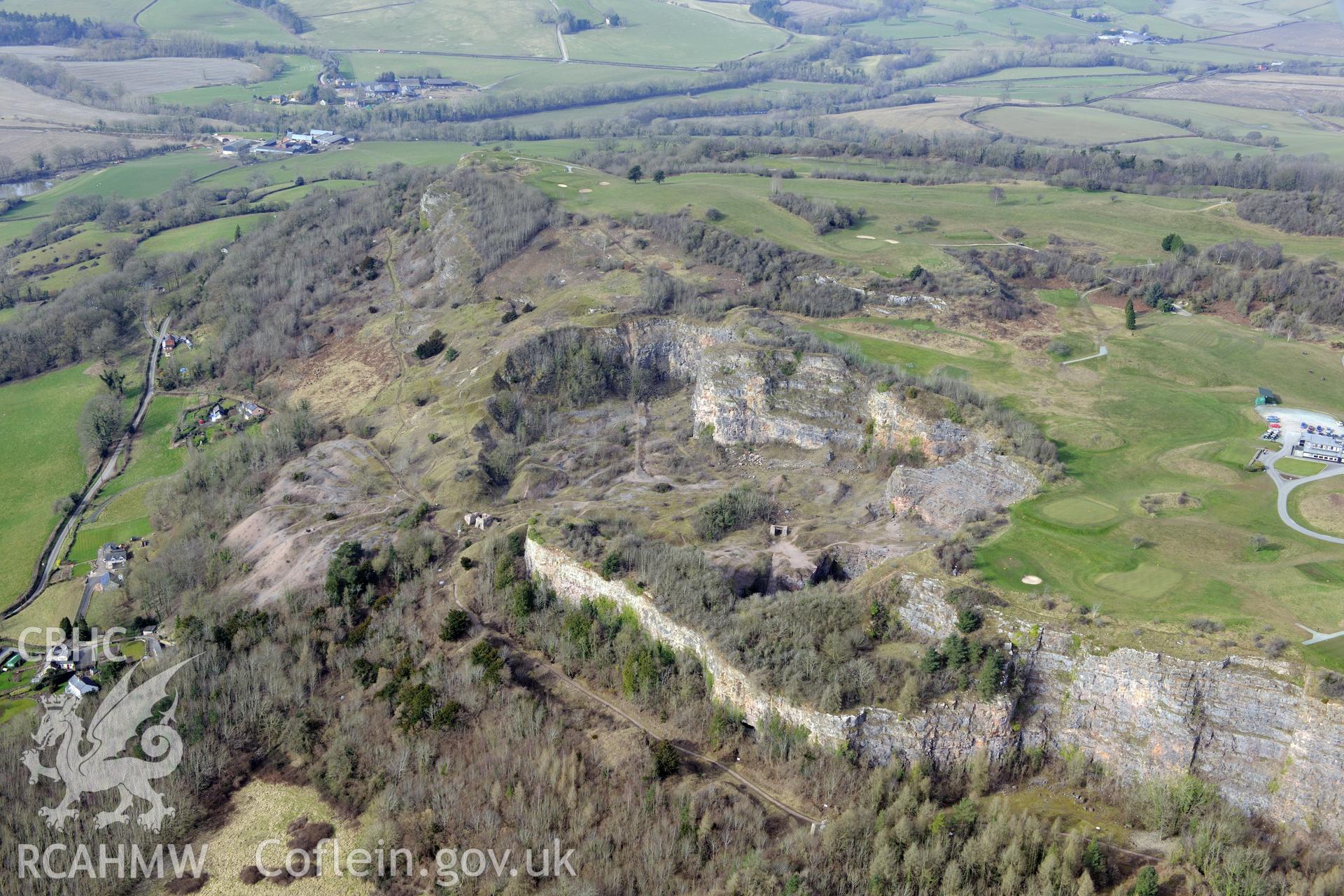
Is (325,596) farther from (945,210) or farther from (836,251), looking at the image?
(945,210)

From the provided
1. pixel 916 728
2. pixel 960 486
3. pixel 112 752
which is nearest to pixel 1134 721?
pixel 916 728

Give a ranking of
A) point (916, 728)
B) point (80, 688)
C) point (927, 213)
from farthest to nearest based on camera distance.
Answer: point (927, 213) < point (80, 688) < point (916, 728)

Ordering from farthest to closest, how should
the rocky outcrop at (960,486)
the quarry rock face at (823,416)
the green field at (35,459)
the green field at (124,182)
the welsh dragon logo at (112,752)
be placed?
the green field at (124,182), the green field at (35,459), the quarry rock face at (823,416), the rocky outcrop at (960,486), the welsh dragon logo at (112,752)

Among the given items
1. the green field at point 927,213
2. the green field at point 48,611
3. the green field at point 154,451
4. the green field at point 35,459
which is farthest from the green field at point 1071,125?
the green field at point 48,611

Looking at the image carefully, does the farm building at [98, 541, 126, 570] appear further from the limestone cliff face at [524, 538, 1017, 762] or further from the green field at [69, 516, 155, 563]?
the limestone cliff face at [524, 538, 1017, 762]

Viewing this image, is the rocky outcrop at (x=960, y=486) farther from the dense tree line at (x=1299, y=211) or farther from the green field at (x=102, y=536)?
the dense tree line at (x=1299, y=211)

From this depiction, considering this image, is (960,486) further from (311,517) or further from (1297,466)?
(311,517)
